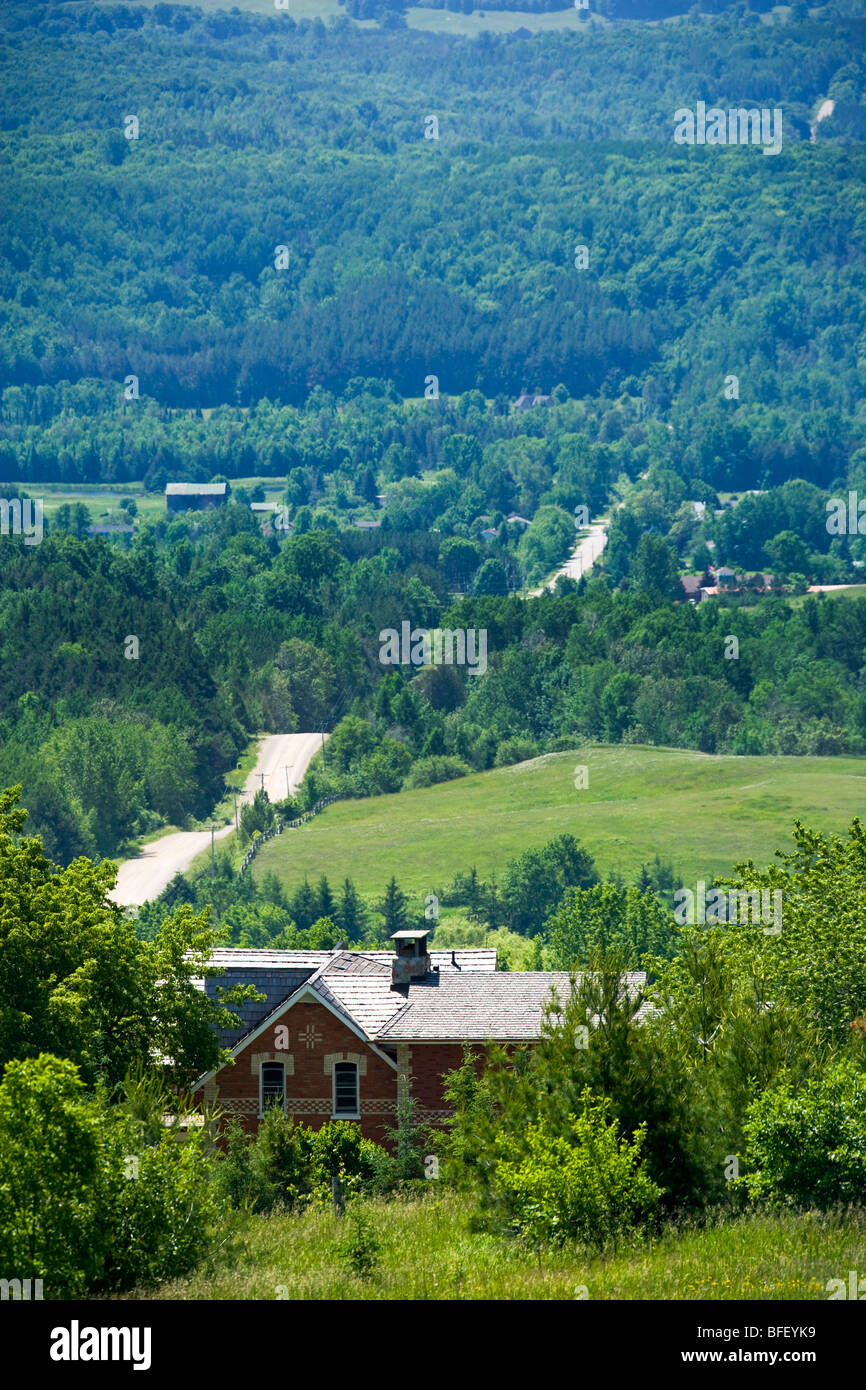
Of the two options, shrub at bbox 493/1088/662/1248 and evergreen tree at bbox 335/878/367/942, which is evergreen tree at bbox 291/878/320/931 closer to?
evergreen tree at bbox 335/878/367/942

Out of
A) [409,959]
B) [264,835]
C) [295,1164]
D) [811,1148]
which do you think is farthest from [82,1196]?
[264,835]

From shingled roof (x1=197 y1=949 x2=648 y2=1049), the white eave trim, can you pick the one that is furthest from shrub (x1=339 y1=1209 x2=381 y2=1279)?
the white eave trim

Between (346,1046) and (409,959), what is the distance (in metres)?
4.22

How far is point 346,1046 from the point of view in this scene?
56688mm

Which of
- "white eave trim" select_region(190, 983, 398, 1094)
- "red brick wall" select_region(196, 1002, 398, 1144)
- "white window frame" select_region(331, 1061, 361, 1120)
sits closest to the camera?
"white eave trim" select_region(190, 983, 398, 1094)

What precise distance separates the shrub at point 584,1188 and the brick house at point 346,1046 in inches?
758

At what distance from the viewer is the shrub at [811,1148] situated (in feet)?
118

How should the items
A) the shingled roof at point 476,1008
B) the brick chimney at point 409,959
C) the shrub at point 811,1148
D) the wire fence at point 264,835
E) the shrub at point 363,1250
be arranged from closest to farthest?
the shrub at point 363,1250 < the shrub at point 811,1148 < the shingled roof at point 476,1008 < the brick chimney at point 409,959 < the wire fence at point 264,835

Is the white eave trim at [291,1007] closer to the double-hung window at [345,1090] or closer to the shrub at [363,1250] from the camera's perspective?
the double-hung window at [345,1090]

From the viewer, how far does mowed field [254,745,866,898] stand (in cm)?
17475

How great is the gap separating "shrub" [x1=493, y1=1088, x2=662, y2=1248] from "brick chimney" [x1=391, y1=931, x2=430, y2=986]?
2358 centimetres

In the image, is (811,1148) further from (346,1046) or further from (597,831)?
(597,831)

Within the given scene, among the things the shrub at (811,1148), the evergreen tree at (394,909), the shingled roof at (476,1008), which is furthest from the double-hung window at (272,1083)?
the evergreen tree at (394,909)

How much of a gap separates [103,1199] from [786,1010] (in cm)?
1548
